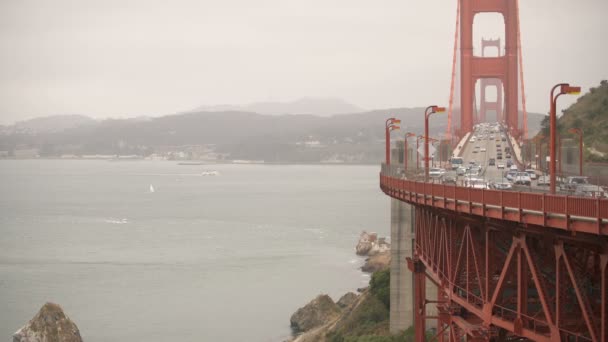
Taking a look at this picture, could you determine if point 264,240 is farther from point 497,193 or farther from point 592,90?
point 497,193

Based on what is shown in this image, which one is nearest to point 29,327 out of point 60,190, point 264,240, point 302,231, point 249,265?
point 249,265

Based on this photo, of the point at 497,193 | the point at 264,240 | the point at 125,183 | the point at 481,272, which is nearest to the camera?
the point at 497,193

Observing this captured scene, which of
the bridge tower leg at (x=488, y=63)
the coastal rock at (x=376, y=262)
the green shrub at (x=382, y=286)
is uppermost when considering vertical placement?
the bridge tower leg at (x=488, y=63)

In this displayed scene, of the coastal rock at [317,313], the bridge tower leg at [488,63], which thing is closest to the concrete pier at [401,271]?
the coastal rock at [317,313]

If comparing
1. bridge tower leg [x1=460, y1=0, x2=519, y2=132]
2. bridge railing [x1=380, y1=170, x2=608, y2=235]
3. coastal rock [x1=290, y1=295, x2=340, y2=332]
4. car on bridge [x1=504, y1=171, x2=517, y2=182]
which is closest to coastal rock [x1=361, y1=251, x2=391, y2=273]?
bridge tower leg [x1=460, y1=0, x2=519, y2=132]

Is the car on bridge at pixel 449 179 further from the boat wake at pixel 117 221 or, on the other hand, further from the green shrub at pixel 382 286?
the boat wake at pixel 117 221

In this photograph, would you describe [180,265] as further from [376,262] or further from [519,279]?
[519,279]

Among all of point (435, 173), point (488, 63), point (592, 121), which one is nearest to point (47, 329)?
point (435, 173)
